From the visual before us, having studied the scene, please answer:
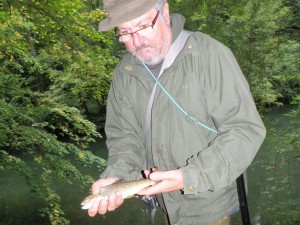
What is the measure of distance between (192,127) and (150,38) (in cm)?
64

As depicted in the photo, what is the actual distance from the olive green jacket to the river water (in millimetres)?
6176

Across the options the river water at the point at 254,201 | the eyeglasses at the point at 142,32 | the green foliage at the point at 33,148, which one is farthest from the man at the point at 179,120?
the river water at the point at 254,201

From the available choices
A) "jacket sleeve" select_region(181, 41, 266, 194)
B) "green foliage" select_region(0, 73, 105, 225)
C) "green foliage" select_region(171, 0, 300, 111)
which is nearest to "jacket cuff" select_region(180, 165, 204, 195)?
"jacket sleeve" select_region(181, 41, 266, 194)

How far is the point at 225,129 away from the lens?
6.36 ft

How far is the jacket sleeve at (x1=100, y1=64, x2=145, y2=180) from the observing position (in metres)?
2.34

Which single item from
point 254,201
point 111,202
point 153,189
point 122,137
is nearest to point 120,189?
point 111,202

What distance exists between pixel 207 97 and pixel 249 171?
11.3 metres

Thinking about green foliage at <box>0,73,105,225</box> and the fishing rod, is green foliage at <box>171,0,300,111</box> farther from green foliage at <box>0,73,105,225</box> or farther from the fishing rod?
the fishing rod

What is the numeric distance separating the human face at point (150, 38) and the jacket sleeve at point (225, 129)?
0.32 m

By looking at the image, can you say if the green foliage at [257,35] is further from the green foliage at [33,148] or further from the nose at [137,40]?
the nose at [137,40]

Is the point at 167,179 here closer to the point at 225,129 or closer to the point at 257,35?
the point at 225,129

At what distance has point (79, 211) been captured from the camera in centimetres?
1117

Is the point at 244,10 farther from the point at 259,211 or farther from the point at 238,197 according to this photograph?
the point at 238,197

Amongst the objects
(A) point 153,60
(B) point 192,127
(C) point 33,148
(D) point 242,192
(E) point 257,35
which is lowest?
(C) point 33,148
